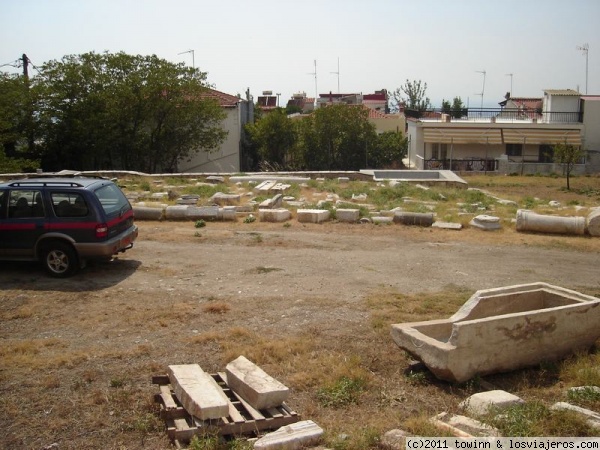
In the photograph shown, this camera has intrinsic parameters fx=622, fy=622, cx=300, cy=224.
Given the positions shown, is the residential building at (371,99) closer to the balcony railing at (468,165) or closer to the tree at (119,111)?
the balcony railing at (468,165)

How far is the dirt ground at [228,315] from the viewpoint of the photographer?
19.8 feet

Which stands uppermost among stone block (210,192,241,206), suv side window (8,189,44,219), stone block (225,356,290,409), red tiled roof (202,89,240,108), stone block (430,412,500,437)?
red tiled roof (202,89,240,108)

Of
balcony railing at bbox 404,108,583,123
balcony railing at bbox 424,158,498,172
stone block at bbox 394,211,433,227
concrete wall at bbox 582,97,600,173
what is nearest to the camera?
stone block at bbox 394,211,433,227

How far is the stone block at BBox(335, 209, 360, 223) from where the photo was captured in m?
15.8

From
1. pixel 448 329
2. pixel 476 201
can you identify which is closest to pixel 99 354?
pixel 448 329

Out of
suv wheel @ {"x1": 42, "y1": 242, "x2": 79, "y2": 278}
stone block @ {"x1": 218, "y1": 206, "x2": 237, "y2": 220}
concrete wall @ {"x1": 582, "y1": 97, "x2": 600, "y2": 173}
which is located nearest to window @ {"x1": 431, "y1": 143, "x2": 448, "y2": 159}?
concrete wall @ {"x1": 582, "y1": 97, "x2": 600, "y2": 173}

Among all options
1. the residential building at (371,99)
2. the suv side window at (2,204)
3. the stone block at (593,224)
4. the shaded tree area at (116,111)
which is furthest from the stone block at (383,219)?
the residential building at (371,99)

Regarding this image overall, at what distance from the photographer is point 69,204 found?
33.4 feet

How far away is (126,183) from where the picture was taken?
74.0 feet

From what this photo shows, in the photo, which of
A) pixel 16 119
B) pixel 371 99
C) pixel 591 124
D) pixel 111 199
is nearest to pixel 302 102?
pixel 371 99

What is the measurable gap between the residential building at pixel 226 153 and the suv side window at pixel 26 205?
26642 mm

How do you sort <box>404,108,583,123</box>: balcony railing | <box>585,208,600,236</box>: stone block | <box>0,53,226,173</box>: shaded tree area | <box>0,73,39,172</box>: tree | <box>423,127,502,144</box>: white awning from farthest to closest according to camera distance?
<box>404,108,583,123</box>: balcony railing < <box>423,127,502,144</box>: white awning < <box>0,53,226,173</box>: shaded tree area < <box>0,73,39,172</box>: tree < <box>585,208,600,236</box>: stone block

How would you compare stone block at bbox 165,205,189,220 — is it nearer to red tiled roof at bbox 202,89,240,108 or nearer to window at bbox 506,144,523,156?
red tiled roof at bbox 202,89,240,108

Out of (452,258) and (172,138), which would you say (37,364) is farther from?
(172,138)
